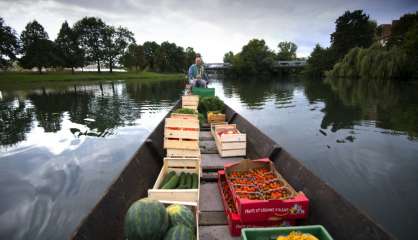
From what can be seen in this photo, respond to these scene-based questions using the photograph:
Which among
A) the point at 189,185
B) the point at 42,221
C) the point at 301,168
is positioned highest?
the point at 301,168

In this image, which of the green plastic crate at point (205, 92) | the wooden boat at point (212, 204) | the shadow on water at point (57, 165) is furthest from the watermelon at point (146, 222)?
the green plastic crate at point (205, 92)

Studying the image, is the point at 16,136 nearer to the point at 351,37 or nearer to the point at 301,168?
the point at 301,168

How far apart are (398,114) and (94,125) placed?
20821 millimetres

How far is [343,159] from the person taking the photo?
9.28 m

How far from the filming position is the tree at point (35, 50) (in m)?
67.0

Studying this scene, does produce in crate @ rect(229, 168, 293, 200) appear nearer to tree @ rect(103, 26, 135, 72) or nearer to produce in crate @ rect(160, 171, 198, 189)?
produce in crate @ rect(160, 171, 198, 189)

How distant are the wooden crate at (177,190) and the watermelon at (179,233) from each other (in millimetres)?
997

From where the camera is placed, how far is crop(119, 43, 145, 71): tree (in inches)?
3442

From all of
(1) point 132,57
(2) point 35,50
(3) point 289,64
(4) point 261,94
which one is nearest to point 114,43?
(1) point 132,57

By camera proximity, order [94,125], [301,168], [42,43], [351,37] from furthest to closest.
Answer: [351,37], [42,43], [94,125], [301,168]

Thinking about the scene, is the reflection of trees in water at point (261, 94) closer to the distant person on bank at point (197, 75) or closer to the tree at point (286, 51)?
the distant person on bank at point (197, 75)

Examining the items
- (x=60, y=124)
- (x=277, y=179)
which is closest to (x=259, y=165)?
(x=277, y=179)

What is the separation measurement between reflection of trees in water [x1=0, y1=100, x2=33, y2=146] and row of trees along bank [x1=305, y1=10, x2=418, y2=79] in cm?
5441

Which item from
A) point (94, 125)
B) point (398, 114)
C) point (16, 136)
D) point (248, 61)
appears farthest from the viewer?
point (248, 61)
